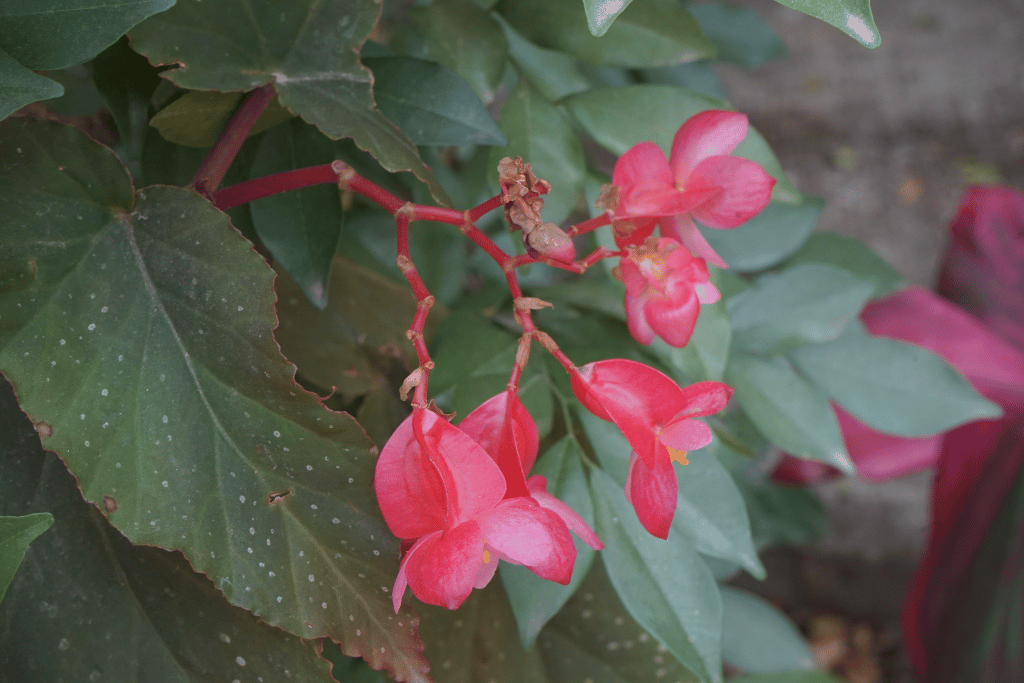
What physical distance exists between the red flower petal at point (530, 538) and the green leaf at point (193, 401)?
89 millimetres

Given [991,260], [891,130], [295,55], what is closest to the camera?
[295,55]

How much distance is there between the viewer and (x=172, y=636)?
361 mm

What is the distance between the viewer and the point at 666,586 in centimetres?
41

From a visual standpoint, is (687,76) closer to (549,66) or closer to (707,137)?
(549,66)

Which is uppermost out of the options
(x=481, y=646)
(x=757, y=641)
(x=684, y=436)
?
(x=684, y=436)

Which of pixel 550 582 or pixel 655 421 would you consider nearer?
pixel 655 421

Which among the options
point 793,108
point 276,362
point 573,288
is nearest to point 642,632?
point 573,288

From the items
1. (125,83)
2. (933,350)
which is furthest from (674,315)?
(933,350)

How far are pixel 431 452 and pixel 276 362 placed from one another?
10 centimetres

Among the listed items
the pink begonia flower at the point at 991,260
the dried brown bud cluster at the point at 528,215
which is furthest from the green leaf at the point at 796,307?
the pink begonia flower at the point at 991,260

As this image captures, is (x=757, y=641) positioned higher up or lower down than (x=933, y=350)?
lower down

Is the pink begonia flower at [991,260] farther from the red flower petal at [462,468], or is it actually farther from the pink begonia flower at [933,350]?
the red flower petal at [462,468]

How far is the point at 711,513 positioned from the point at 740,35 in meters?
0.55

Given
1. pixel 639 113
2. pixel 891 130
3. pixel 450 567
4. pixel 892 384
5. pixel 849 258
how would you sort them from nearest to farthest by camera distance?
pixel 450 567 < pixel 639 113 < pixel 892 384 < pixel 849 258 < pixel 891 130
